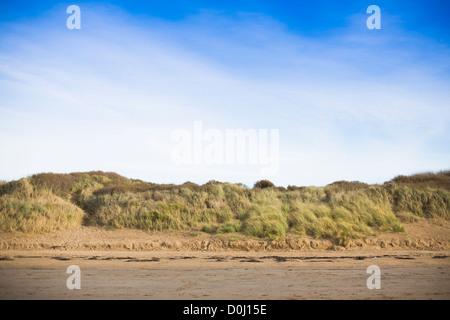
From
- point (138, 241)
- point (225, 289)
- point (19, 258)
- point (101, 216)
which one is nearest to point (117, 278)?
point (225, 289)

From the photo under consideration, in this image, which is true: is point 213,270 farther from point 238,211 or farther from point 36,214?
point 36,214

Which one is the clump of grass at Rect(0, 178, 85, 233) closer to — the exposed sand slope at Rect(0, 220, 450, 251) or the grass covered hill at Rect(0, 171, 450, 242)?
A: the grass covered hill at Rect(0, 171, 450, 242)

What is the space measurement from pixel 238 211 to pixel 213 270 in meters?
8.34

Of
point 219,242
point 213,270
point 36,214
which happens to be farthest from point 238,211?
point 36,214

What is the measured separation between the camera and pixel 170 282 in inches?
307

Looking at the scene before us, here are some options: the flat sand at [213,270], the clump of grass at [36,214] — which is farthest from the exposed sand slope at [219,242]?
the clump of grass at [36,214]

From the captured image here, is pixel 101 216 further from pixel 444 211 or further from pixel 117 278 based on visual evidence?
pixel 444 211

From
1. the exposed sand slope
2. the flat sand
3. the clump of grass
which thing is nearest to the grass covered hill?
Answer: the clump of grass

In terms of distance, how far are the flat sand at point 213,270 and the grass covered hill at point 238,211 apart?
1184 millimetres

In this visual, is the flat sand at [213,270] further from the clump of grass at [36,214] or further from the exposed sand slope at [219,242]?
the clump of grass at [36,214]

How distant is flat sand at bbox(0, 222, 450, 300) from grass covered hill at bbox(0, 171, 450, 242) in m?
1.18

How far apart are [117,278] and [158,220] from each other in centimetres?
842

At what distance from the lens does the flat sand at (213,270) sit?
6812 millimetres

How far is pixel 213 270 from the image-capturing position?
9.22m
